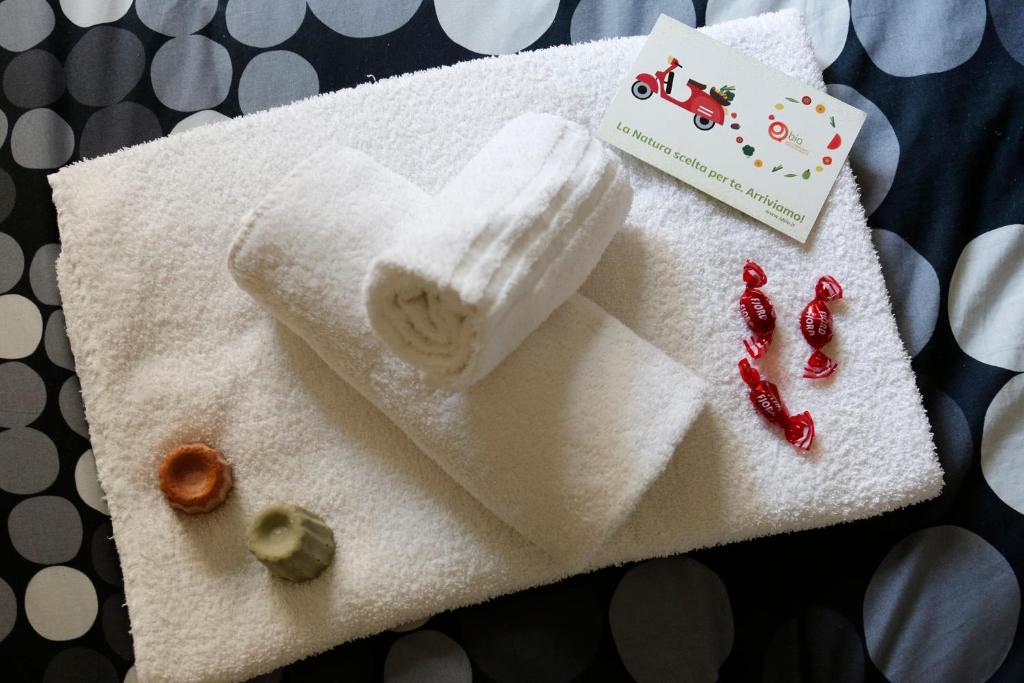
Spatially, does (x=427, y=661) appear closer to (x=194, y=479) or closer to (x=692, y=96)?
(x=194, y=479)

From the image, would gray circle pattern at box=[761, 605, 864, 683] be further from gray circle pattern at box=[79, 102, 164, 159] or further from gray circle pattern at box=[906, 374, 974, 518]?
gray circle pattern at box=[79, 102, 164, 159]

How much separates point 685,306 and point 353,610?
40 cm

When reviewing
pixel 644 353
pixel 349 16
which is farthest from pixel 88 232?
pixel 644 353

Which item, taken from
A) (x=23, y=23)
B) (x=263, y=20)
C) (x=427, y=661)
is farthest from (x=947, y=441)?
(x=23, y=23)

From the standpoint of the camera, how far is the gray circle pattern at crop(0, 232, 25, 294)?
85cm

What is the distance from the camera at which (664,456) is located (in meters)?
0.67

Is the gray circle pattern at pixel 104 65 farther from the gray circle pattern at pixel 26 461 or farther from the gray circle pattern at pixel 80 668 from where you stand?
the gray circle pattern at pixel 80 668

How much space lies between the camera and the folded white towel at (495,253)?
61cm

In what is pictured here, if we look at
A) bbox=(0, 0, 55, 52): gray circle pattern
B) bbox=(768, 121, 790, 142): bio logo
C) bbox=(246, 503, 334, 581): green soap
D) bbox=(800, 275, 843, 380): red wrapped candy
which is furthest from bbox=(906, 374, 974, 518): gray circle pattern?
bbox=(0, 0, 55, 52): gray circle pattern

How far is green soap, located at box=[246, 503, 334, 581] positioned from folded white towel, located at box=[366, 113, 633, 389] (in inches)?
6.9

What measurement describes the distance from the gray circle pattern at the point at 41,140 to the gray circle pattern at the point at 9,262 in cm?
8

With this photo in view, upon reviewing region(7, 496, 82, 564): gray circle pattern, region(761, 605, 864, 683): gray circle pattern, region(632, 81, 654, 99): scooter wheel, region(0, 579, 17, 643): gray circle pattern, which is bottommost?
region(0, 579, 17, 643): gray circle pattern

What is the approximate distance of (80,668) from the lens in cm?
78

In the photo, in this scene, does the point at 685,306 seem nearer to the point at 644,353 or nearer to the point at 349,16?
the point at 644,353
